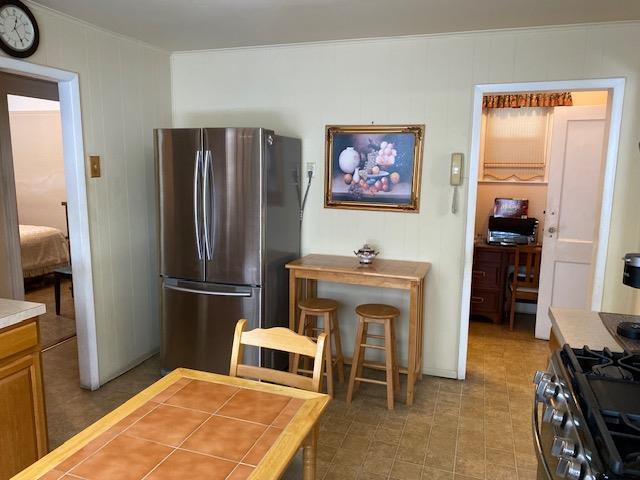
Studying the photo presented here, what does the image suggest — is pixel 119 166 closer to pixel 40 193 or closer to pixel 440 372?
pixel 440 372

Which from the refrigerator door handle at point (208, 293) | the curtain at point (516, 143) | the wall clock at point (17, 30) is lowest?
the refrigerator door handle at point (208, 293)

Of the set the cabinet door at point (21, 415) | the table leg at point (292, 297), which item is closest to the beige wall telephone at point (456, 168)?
the table leg at point (292, 297)

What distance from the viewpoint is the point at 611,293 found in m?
3.01

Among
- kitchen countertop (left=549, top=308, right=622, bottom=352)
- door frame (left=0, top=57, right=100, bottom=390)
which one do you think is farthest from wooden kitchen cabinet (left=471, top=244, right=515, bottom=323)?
door frame (left=0, top=57, right=100, bottom=390)

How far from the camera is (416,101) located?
127 inches

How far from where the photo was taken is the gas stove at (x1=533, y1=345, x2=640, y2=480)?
3.52 ft

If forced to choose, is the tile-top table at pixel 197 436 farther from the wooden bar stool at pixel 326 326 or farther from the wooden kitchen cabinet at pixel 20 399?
the wooden bar stool at pixel 326 326

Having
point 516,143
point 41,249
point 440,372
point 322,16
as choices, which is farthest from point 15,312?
point 516,143

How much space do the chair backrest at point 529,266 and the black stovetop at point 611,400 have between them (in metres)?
2.82

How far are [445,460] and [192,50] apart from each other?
334 centimetres

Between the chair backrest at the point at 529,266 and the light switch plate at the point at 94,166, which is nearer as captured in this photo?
the light switch plate at the point at 94,166

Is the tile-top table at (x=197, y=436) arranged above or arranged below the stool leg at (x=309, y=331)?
above

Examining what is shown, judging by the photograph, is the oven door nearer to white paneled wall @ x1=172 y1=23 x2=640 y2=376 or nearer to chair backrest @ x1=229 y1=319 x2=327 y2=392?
chair backrest @ x1=229 y1=319 x2=327 y2=392

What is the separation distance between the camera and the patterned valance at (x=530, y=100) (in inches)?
171
